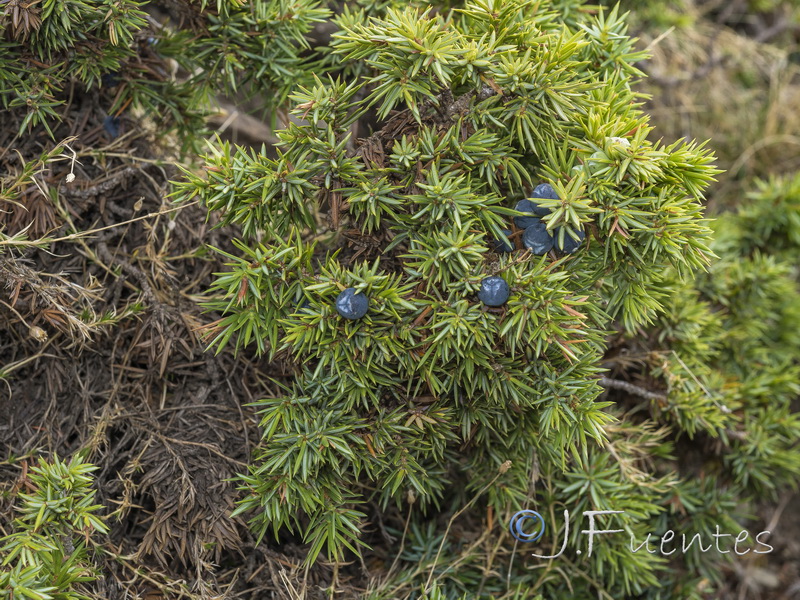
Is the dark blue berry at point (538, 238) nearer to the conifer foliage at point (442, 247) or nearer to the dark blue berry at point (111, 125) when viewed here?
the conifer foliage at point (442, 247)

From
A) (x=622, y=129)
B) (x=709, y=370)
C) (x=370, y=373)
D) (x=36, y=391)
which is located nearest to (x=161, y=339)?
(x=36, y=391)

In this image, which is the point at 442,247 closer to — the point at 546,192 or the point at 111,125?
the point at 546,192

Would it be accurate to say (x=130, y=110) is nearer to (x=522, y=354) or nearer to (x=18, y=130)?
(x=18, y=130)

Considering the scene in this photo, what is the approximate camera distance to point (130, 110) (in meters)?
2.00

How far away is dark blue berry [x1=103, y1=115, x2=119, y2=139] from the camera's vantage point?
1.92m

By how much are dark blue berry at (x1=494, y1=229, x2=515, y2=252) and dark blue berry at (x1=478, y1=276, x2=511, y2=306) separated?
104 millimetres

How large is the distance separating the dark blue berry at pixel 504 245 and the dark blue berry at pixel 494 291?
104 mm

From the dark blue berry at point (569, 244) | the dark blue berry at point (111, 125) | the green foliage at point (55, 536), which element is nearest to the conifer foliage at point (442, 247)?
the dark blue berry at point (569, 244)

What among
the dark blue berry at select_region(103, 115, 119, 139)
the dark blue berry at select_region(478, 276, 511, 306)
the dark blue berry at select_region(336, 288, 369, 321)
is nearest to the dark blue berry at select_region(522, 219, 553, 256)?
the dark blue berry at select_region(478, 276, 511, 306)

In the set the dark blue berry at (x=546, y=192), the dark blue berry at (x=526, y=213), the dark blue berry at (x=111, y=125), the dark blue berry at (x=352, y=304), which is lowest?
the dark blue berry at (x=111, y=125)

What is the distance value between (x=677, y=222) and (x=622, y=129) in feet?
0.78

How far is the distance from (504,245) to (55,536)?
123cm

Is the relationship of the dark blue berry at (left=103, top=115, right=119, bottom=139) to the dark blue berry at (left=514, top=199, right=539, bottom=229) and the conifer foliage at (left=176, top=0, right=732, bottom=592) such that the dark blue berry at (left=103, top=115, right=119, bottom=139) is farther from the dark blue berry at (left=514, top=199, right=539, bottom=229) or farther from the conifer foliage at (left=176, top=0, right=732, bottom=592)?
the dark blue berry at (left=514, top=199, right=539, bottom=229)

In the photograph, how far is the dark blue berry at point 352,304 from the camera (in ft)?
4.59
